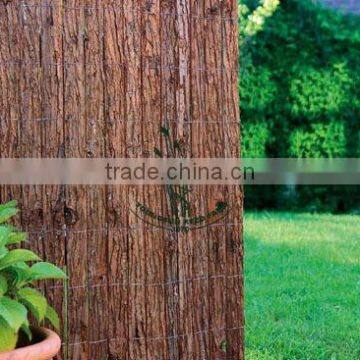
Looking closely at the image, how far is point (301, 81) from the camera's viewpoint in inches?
356

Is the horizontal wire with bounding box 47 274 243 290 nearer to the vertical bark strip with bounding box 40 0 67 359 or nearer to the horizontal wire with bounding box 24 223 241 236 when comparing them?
the vertical bark strip with bounding box 40 0 67 359

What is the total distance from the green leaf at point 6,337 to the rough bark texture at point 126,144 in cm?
65

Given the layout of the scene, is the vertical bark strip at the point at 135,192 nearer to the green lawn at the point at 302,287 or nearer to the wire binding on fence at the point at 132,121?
the wire binding on fence at the point at 132,121

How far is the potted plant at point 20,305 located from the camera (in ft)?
9.43

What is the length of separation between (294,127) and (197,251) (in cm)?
563

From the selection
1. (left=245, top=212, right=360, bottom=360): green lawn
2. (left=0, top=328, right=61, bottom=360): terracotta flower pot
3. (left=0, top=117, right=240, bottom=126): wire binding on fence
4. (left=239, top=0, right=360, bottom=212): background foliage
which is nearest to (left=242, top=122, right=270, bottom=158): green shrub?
(left=239, top=0, right=360, bottom=212): background foliage

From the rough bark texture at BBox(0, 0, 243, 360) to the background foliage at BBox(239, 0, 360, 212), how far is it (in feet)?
17.6

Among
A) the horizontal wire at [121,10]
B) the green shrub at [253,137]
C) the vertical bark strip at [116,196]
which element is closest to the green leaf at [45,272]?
the vertical bark strip at [116,196]

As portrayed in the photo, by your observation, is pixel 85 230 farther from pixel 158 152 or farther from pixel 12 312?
pixel 12 312

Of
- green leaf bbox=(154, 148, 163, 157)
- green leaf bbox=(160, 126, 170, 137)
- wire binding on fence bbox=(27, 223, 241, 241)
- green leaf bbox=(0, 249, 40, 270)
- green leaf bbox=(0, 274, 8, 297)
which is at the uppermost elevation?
green leaf bbox=(160, 126, 170, 137)

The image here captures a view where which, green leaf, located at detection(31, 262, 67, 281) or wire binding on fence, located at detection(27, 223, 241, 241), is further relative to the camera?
wire binding on fence, located at detection(27, 223, 241, 241)

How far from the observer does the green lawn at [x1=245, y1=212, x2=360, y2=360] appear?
15.6ft

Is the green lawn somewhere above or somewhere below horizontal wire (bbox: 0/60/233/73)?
below

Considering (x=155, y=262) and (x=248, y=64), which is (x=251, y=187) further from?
(x=155, y=262)
